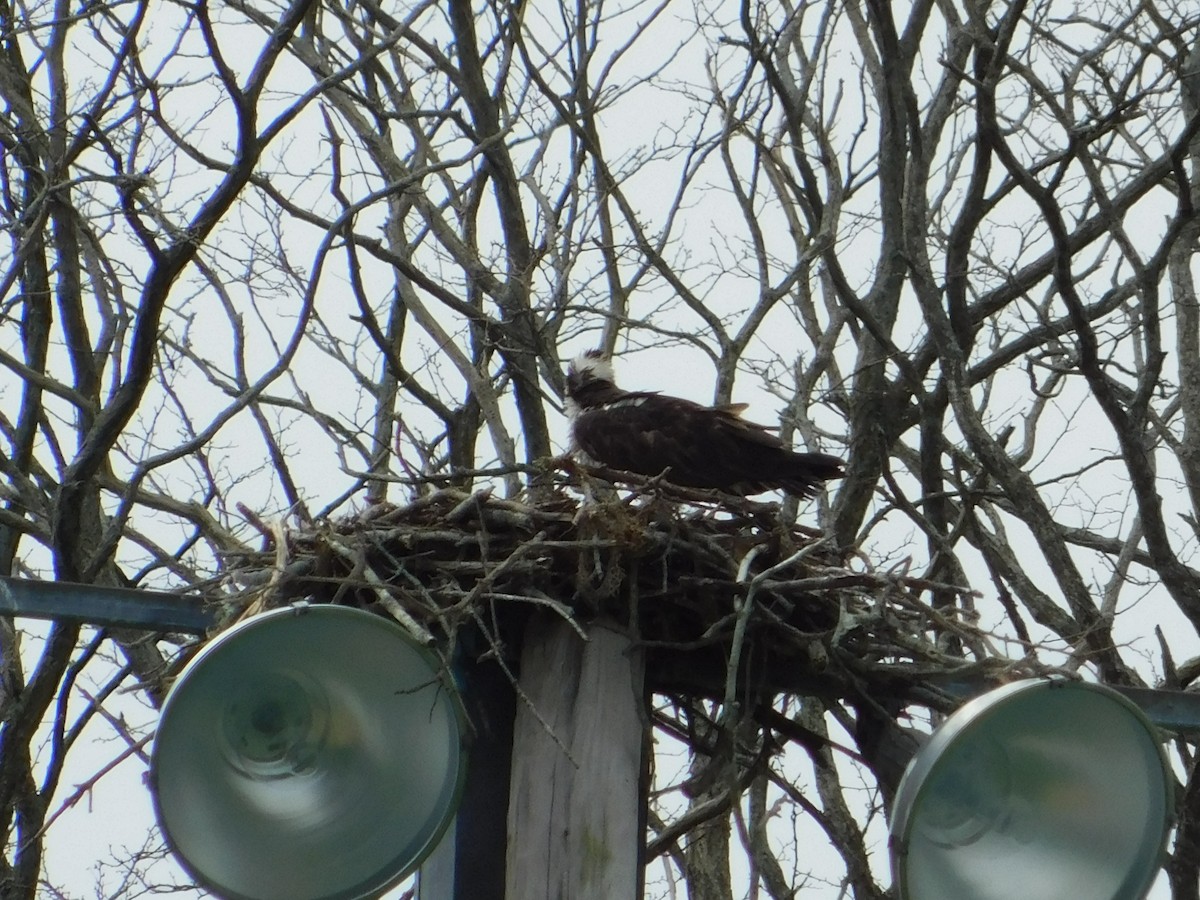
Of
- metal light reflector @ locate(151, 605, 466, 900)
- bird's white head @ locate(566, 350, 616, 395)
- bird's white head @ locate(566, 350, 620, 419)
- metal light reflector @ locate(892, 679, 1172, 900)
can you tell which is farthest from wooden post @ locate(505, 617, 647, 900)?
bird's white head @ locate(566, 350, 616, 395)

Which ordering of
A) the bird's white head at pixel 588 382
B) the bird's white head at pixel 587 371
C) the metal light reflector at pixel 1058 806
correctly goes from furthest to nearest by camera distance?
the bird's white head at pixel 587 371 < the bird's white head at pixel 588 382 < the metal light reflector at pixel 1058 806

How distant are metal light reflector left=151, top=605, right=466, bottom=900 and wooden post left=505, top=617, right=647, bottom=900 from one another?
37cm

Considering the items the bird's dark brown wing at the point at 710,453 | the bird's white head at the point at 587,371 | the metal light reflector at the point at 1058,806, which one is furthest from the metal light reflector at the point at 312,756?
the bird's white head at the point at 587,371

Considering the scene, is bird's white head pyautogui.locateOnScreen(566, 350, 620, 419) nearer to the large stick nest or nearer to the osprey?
the osprey

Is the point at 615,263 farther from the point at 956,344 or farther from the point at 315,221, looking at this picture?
the point at 956,344

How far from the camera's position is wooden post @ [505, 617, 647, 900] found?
383 centimetres

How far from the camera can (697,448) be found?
7.20 m

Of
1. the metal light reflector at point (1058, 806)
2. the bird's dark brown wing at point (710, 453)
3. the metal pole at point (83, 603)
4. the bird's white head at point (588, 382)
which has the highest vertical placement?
the bird's white head at point (588, 382)

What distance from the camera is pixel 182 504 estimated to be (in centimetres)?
1002

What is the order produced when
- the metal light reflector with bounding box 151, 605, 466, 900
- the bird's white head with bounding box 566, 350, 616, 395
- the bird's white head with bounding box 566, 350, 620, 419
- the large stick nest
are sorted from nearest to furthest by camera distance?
the metal light reflector with bounding box 151, 605, 466, 900 → the large stick nest → the bird's white head with bounding box 566, 350, 620, 419 → the bird's white head with bounding box 566, 350, 616, 395

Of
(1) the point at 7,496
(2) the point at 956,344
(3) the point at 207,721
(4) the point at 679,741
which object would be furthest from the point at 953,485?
(3) the point at 207,721

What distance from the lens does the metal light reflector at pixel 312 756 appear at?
3373mm

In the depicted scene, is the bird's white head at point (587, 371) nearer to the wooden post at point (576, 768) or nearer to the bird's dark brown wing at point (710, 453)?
the bird's dark brown wing at point (710, 453)

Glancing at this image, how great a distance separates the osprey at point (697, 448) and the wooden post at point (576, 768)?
2.78 metres
